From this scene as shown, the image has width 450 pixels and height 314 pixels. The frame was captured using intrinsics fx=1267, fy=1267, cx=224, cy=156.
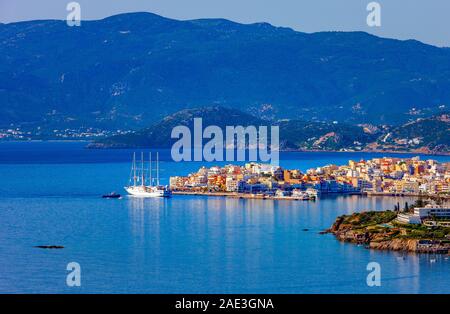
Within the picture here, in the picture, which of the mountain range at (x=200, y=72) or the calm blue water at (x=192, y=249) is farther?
the mountain range at (x=200, y=72)

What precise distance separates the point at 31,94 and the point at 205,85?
70.9ft

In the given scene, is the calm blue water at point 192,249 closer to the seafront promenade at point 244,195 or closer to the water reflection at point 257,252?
the water reflection at point 257,252

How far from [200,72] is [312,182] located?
111 m

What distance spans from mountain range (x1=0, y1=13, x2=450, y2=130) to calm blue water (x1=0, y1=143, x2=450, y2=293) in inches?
3770

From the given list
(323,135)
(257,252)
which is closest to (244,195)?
(257,252)

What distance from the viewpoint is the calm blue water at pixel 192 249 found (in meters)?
20.6

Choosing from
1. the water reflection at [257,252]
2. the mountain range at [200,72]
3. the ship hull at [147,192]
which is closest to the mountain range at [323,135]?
the mountain range at [200,72]

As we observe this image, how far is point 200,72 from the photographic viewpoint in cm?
15125

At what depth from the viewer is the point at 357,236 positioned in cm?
2578

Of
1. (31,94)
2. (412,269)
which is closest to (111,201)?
(412,269)

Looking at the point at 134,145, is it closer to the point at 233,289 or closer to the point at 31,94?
the point at 31,94

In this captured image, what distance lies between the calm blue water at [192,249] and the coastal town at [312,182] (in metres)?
1.91

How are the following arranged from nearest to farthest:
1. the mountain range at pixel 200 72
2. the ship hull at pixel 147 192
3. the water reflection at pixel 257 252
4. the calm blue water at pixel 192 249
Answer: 1. the calm blue water at pixel 192 249
2. the water reflection at pixel 257 252
3. the ship hull at pixel 147 192
4. the mountain range at pixel 200 72

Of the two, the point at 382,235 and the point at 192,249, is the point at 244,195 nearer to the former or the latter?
the point at 382,235
